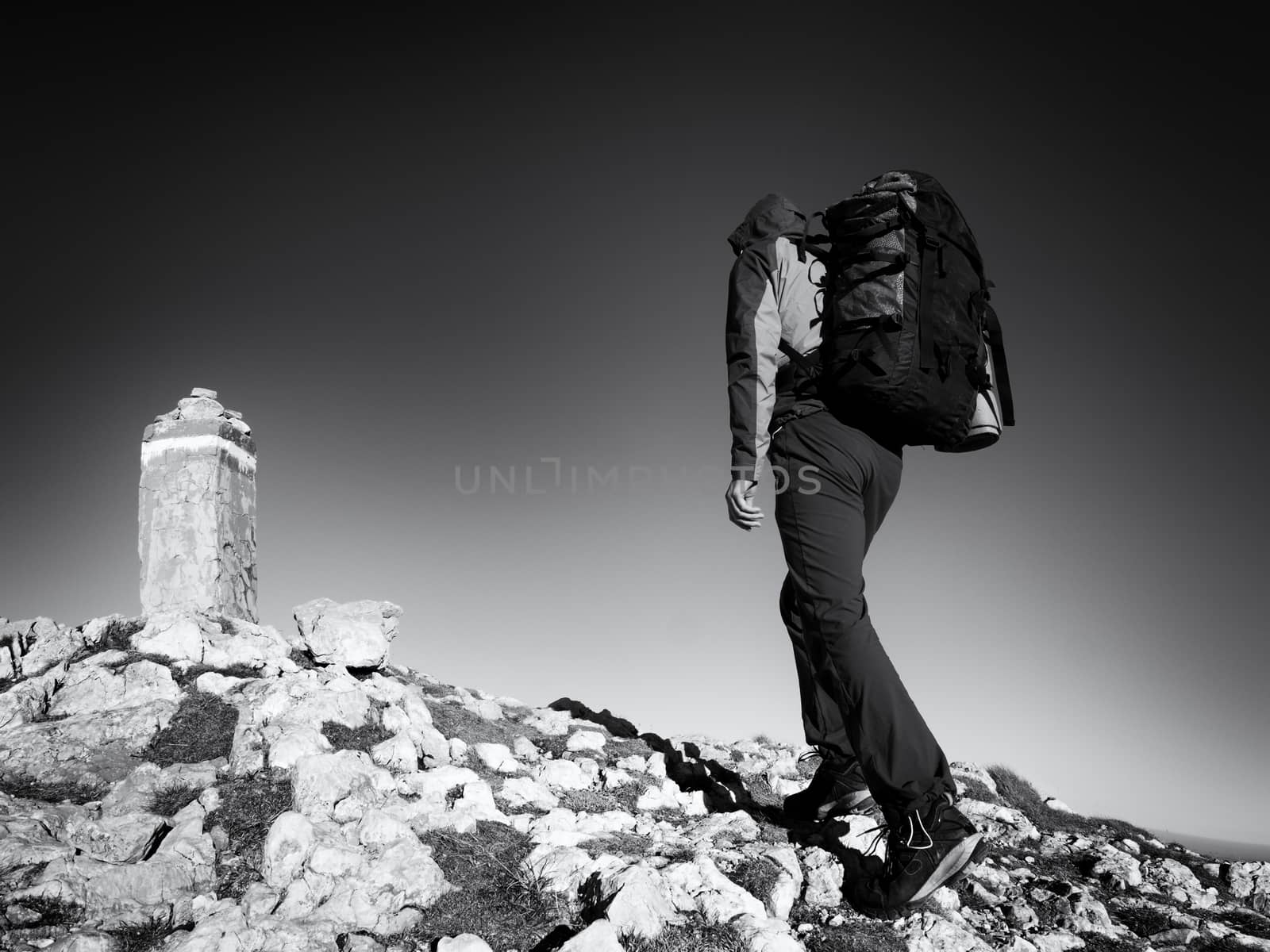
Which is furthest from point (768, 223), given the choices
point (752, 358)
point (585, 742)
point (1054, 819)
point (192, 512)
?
point (192, 512)

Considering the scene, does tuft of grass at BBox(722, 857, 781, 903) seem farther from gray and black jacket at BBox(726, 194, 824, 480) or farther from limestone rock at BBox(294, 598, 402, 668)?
limestone rock at BBox(294, 598, 402, 668)

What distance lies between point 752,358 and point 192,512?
8.58 m

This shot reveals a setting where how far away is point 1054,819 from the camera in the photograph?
576 centimetres

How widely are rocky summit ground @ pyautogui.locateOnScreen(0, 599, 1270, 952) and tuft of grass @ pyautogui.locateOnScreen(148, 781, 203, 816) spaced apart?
1cm

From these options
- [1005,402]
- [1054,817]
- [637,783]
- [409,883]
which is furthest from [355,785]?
[1054,817]

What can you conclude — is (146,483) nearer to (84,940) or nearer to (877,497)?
(84,940)

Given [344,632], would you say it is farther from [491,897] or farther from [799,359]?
[799,359]

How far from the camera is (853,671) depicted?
3.14m

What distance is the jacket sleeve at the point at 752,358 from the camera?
3402 millimetres

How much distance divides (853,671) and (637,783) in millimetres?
2238

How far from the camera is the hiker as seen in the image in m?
2.97

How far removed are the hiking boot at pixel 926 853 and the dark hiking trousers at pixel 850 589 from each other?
6 cm

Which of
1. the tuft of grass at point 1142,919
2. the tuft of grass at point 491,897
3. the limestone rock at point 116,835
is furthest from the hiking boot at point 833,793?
the limestone rock at point 116,835

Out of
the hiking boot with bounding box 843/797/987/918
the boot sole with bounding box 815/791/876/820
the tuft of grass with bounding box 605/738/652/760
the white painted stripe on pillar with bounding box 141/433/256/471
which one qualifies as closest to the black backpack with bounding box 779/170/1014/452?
the hiking boot with bounding box 843/797/987/918
